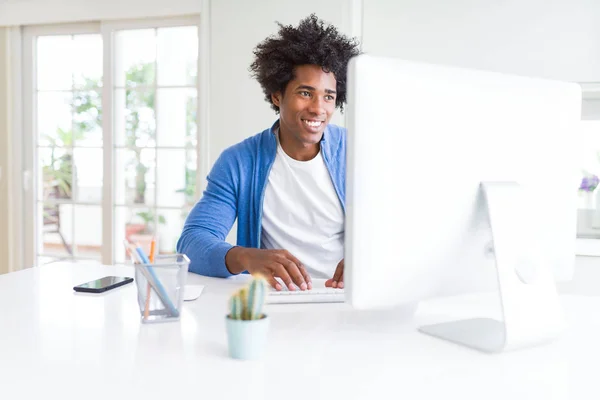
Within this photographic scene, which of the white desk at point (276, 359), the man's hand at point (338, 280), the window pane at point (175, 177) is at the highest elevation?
the window pane at point (175, 177)

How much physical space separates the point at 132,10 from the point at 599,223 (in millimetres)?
2808

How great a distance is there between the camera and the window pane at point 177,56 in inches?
142

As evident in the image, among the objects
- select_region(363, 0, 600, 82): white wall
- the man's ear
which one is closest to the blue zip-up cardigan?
the man's ear

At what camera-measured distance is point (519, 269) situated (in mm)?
1014

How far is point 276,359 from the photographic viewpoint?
2.93ft

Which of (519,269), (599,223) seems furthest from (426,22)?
(519,269)

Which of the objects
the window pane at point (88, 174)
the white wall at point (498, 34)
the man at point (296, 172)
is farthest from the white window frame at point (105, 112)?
the man at point (296, 172)

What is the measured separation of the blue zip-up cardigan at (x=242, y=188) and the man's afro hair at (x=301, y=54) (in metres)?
0.17

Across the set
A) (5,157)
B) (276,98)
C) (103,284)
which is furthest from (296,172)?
(5,157)

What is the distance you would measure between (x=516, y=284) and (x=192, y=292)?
671 millimetres

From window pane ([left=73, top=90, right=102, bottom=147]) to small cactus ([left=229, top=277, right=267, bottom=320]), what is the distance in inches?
126

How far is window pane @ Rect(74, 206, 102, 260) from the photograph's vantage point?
3.93m

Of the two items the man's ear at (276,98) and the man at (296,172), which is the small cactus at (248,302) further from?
the man's ear at (276,98)

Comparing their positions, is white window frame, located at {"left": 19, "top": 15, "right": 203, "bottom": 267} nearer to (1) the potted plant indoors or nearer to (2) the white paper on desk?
(2) the white paper on desk
